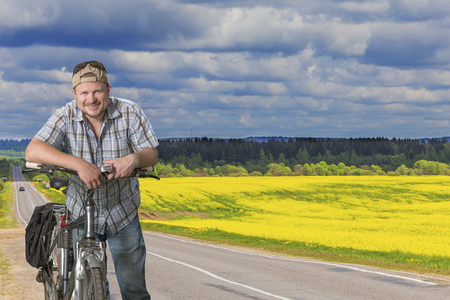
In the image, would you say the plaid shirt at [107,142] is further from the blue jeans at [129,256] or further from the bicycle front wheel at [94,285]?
the bicycle front wheel at [94,285]

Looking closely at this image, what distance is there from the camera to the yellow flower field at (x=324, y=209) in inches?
1176

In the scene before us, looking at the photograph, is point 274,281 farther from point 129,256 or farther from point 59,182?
point 59,182

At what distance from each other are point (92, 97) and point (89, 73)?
0.60ft

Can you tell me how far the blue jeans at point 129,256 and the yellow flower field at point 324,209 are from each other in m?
20.5

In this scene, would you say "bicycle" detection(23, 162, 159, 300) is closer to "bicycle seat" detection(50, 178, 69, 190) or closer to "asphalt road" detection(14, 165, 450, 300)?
"bicycle seat" detection(50, 178, 69, 190)

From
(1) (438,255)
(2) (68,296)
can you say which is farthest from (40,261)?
(1) (438,255)

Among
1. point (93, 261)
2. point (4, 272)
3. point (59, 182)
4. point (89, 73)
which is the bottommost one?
point (4, 272)

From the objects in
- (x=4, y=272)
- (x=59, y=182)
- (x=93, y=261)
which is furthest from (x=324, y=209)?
(x=93, y=261)

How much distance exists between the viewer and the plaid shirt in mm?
4586

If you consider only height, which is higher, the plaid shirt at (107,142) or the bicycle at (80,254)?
the plaid shirt at (107,142)

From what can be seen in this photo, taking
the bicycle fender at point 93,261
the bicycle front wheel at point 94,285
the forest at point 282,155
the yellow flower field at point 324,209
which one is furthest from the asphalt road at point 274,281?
the forest at point 282,155

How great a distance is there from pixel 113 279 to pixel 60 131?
30.6 ft

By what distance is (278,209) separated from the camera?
6019cm

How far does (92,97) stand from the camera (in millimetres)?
4496
